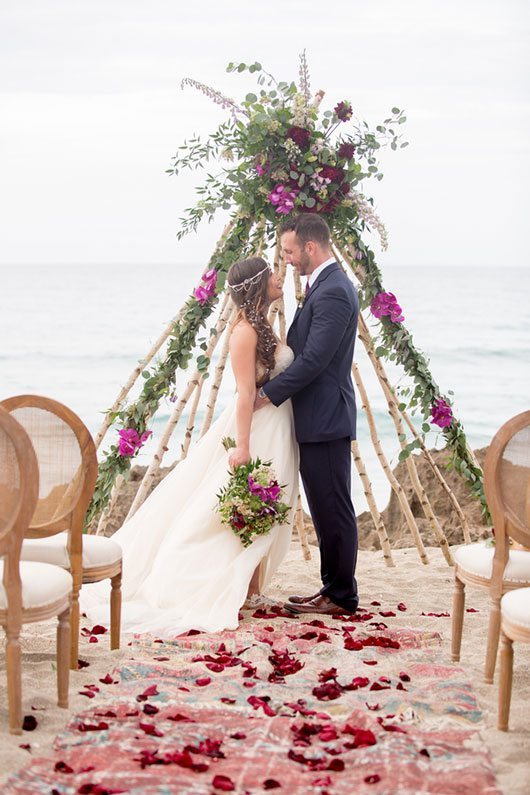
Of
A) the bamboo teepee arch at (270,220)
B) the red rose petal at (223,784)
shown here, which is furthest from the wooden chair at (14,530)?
the bamboo teepee arch at (270,220)

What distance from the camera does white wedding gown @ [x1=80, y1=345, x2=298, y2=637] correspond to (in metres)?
4.43

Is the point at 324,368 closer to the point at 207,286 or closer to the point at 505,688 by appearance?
the point at 207,286

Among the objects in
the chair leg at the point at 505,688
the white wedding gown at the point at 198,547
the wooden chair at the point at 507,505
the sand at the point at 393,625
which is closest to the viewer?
the sand at the point at 393,625

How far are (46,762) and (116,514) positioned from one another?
4596 millimetres

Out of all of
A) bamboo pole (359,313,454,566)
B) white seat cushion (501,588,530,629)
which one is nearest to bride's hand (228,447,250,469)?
bamboo pole (359,313,454,566)

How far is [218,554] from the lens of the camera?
4.64 meters

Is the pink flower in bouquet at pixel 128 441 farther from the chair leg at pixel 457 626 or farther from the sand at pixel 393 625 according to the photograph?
the chair leg at pixel 457 626

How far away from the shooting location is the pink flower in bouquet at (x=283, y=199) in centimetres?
519

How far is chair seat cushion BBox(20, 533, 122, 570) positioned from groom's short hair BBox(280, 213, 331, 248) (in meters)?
1.82

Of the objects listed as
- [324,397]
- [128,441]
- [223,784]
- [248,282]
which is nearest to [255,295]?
[248,282]

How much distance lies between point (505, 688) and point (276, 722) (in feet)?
2.57

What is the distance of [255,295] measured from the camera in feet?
15.3

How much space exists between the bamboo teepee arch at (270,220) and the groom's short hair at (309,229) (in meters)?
0.41

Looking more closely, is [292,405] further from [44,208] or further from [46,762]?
[44,208]
